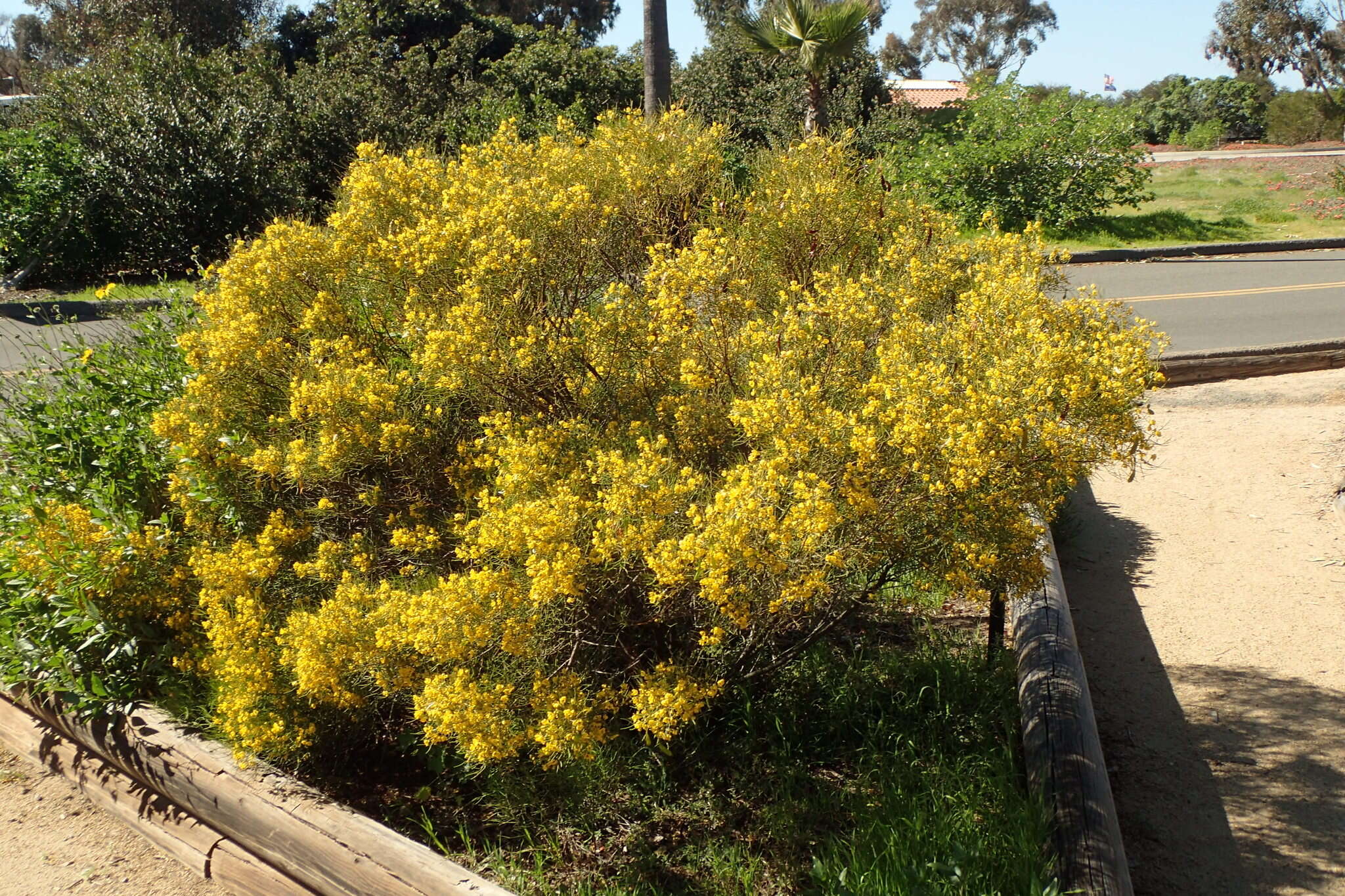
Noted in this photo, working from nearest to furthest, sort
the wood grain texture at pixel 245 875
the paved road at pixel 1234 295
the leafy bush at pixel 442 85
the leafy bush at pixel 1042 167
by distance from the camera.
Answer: the wood grain texture at pixel 245 875 < the paved road at pixel 1234 295 < the leafy bush at pixel 1042 167 < the leafy bush at pixel 442 85

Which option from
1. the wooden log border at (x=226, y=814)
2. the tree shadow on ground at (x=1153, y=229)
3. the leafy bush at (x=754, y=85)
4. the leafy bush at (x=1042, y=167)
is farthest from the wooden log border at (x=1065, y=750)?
the leafy bush at (x=754, y=85)

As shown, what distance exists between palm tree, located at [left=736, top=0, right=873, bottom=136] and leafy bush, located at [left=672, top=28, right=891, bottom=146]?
4070 millimetres

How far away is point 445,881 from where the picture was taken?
298 centimetres

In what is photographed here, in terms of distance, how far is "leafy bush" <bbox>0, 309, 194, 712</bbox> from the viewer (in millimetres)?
4000

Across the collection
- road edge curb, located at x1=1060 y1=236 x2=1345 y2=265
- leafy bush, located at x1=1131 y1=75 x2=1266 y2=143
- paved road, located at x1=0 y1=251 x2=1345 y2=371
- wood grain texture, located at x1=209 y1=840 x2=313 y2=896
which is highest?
leafy bush, located at x1=1131 y1=75 x2=1266 y2=143

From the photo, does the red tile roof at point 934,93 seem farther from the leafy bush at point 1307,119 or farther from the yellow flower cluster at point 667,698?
the yellow flower cluster at point 667,698

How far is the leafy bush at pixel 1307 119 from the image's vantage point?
1266 inches

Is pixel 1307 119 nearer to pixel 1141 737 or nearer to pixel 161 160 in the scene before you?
pixel 161 160

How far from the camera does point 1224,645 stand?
200 inches

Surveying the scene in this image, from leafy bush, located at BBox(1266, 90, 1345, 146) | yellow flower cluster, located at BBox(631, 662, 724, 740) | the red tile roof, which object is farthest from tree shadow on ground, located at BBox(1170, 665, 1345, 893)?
the red tile roof

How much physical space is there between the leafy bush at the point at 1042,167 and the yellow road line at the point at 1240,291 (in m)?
3.28

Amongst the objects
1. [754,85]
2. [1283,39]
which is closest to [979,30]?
[1283,39]

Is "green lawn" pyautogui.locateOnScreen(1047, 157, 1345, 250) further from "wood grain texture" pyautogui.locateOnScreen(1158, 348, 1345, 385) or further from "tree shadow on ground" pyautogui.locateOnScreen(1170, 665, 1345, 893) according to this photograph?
"tree shadow on ground" pyautogui.locateOnScreen(1170, 665, 1345, 893)

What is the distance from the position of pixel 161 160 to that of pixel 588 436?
14.0 metres
